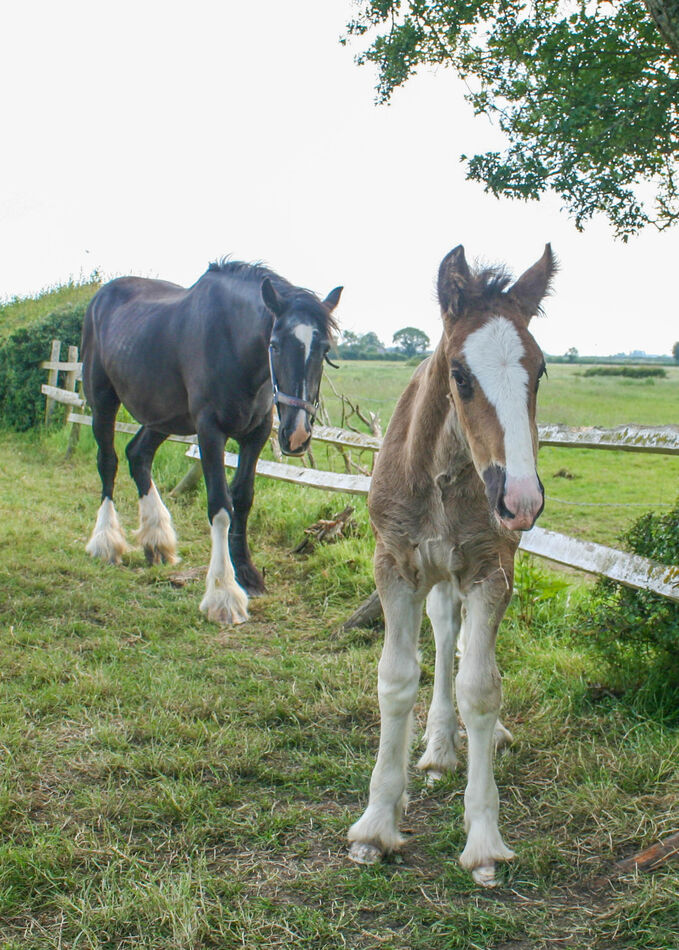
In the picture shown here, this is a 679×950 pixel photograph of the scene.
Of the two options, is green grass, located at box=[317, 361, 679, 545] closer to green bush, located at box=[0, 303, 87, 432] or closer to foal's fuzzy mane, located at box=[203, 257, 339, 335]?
foal's fuzzy mane, located at box=[203, 257, 339, 335]

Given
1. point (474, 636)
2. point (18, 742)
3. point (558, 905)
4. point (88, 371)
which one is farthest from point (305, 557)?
point (558, 905)

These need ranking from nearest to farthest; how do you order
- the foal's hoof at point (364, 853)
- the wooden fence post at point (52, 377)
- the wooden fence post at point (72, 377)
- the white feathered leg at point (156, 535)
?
1. the foal's hoof at point (364, 853)
2. the white feathered leg at point (156, 535)
3. the wooden fence post at point (72, 377)
4. the wooden fence post at point (52, 377)

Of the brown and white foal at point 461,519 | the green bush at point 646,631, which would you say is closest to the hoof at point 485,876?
the brown and white foal at point 461,519

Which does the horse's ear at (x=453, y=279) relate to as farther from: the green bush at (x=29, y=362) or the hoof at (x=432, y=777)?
the green bush at (x=29, y=362)

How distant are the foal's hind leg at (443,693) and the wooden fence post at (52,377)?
34.2 feet

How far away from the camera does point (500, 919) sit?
2164 millimetres

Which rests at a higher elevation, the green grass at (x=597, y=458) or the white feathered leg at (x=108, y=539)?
the green grass at (x=597, y=458)

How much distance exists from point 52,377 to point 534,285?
1151 centimetres

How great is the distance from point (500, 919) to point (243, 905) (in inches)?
29.7

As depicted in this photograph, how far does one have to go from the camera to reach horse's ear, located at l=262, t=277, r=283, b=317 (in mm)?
4695

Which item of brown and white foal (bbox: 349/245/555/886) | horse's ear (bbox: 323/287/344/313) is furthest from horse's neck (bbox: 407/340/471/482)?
horse's ear (bbox: 323/287/344/313)

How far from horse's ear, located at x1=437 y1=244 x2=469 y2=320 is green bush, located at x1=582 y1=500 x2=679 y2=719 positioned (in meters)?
1.55

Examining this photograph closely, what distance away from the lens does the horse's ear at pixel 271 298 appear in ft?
15.4

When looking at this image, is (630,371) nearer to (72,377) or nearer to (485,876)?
(72,377)
